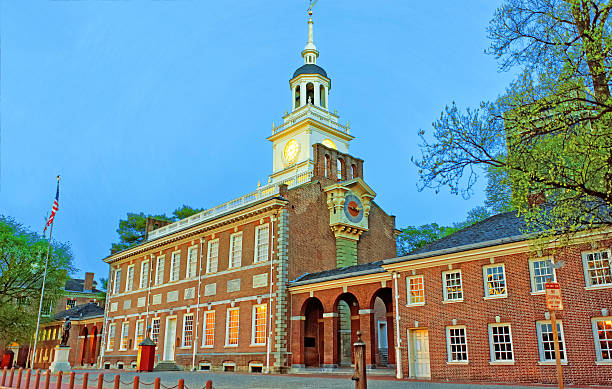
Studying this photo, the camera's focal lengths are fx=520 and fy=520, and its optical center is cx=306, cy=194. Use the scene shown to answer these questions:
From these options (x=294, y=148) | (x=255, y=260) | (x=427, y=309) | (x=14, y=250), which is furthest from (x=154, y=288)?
(x=427, y=309)

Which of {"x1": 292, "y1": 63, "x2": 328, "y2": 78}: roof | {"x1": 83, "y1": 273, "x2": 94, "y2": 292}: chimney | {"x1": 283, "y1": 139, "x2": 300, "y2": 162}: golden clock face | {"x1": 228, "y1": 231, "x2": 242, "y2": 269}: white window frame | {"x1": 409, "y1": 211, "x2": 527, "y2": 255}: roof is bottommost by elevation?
{"x1": 409, "y1": 211, "x2": 527, "y2": 255}: roof

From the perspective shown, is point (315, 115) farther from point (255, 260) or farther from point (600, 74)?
point (600, 74)

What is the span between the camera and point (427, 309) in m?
21.0

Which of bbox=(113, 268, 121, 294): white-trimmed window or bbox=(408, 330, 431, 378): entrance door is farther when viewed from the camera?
bbox=(113, 268, 121, 294): white-trimmed window

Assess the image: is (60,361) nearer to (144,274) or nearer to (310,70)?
(144,274)

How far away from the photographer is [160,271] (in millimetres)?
39375

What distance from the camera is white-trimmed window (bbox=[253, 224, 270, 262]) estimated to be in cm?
3006

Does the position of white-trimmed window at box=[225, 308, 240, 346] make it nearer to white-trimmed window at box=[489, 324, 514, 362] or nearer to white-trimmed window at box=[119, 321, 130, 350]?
white-trimmed window at box=[119, 321, 130, 350]

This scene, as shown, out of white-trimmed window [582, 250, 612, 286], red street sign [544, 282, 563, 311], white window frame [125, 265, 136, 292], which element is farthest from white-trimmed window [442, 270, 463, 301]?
white window frame [125, 265, 136, 292]

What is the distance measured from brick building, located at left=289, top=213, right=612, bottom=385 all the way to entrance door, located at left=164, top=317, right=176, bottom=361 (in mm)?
16683

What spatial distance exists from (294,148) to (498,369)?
28554 mm

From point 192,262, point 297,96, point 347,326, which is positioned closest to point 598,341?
point 347,326

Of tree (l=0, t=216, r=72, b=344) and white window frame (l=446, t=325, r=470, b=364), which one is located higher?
tree (l=0, t=216, r=72, b=344)

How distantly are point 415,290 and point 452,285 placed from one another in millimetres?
1755
